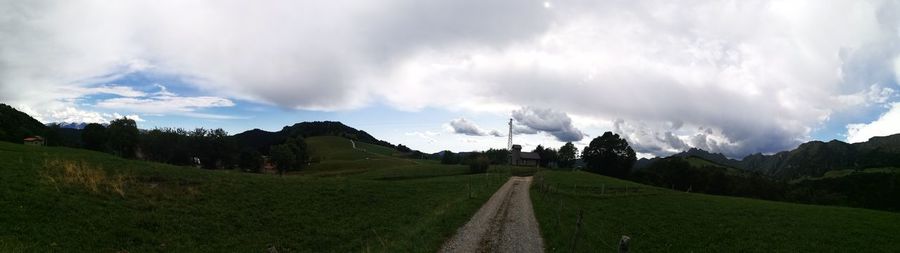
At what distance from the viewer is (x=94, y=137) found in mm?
123938

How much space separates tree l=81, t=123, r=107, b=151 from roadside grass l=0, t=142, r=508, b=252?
347 ft

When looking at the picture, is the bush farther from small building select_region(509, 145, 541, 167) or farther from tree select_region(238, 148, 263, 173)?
small building select_region(509, 145, 541, 167)

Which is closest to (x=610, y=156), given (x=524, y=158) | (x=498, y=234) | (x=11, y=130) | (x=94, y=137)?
(x=524, y=158)

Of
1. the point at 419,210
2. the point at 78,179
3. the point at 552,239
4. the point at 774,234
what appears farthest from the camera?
the point at 419,210

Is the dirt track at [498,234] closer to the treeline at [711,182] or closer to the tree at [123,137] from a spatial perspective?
the treeline at [711,182]

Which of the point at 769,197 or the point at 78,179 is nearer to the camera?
the point at 78,179

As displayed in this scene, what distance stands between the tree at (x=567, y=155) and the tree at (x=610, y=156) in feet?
80.0

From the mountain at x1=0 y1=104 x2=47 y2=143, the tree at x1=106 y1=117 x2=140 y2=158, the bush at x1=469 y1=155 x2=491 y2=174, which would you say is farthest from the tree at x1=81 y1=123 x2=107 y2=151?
the bush at x1=469 y1=155 x2=491 y2=174

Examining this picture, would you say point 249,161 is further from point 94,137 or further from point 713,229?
point 713,229

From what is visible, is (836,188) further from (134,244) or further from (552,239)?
(134,244)

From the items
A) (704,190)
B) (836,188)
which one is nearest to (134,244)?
(704,190)

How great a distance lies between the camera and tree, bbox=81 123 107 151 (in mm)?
121062

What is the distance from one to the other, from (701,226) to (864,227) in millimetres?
13313

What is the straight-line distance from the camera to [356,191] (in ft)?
147
